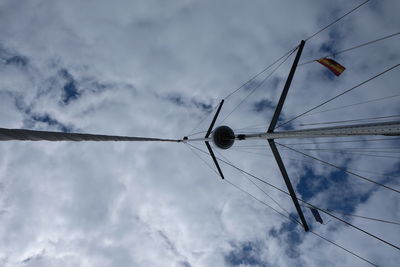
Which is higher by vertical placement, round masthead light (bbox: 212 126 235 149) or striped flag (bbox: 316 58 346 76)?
striped flag (bbox: 316 58 346 76)

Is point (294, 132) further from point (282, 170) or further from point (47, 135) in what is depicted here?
point (47, 135)

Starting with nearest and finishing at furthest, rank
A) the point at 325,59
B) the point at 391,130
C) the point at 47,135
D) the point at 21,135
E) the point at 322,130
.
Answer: the point at 21,135, the point at 47,135, the point at 391,130, the point at 322,130, the point at 325,59

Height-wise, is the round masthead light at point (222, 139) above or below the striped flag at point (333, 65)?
below

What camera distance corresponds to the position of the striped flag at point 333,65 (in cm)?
1018

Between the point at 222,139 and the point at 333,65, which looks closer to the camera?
the point at 333,65

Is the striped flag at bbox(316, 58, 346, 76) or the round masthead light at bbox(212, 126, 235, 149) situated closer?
the striped flag at bbox(316, 58, 346, 76)

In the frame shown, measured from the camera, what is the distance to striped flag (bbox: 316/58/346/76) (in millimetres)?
10180

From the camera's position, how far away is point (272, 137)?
8203mm

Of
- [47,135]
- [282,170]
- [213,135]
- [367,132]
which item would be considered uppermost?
[47,135]

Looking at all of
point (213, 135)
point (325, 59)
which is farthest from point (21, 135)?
point (213, 135)

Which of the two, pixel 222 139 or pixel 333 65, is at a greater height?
pixel 333 65

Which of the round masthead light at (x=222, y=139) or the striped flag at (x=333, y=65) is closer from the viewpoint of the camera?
the striped flag at (x=333, y=65)

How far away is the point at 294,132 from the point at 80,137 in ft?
19.2

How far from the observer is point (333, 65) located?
10.3 meters
